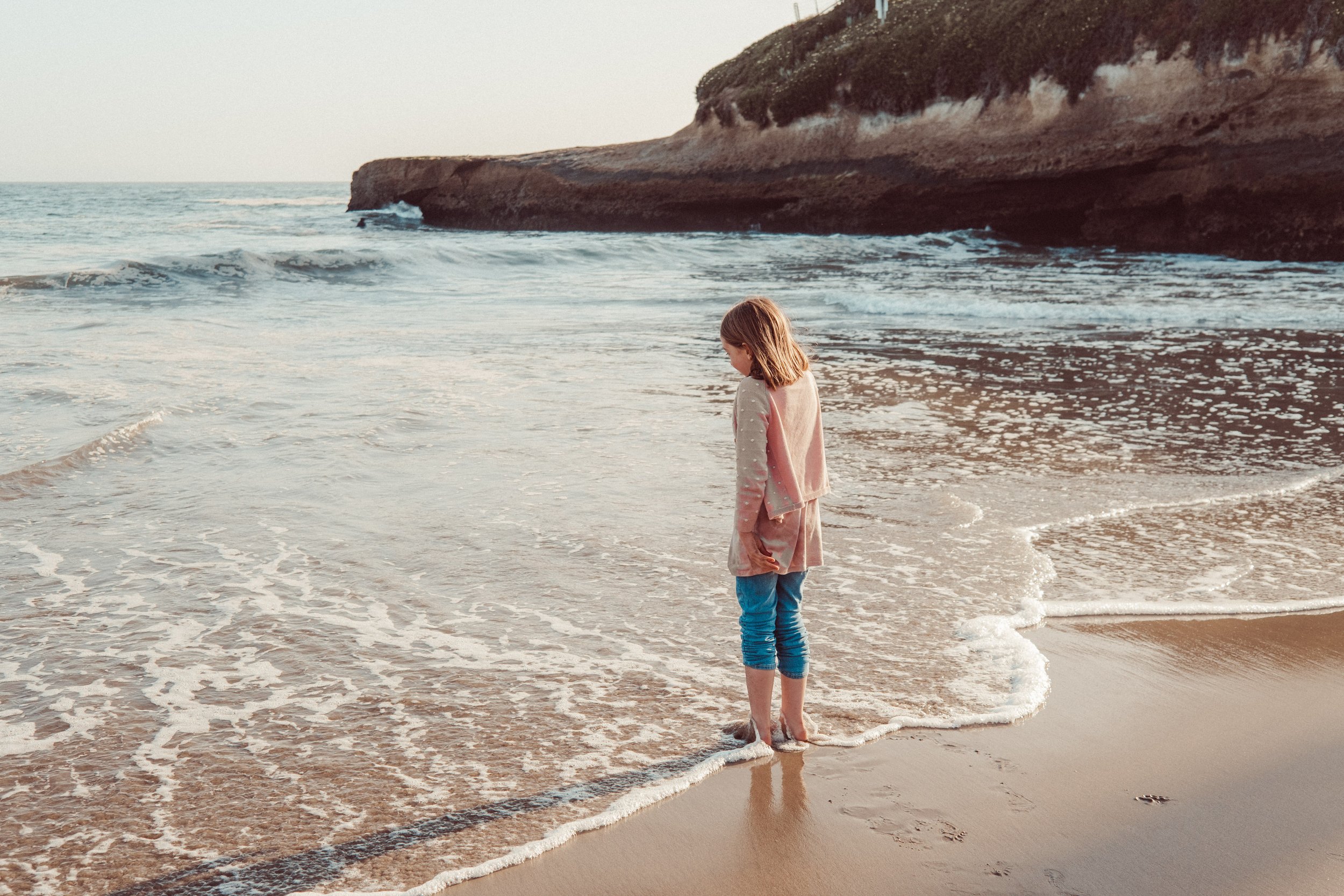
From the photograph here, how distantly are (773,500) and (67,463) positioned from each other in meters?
4.61

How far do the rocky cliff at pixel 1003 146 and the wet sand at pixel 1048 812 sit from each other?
18.7m

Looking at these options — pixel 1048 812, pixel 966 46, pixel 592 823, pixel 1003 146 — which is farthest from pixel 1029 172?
pixel 592 823

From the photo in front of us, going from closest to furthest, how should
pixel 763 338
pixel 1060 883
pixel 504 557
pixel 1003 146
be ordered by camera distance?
pixel 1060 883 < pixel 763 338 < pixel 504 557 < pixel 1003 146

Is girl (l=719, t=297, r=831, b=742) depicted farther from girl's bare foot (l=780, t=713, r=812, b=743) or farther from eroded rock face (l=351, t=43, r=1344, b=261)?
eroded rock face (l=351, t=43, r=1344, b=261)

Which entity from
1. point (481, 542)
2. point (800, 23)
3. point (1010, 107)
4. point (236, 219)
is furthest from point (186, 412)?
point (236, 219)

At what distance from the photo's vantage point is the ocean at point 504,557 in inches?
113

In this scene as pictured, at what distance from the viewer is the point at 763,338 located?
2.93 meters

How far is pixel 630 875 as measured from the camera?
2.53m

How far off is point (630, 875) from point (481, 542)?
2493 millimetres

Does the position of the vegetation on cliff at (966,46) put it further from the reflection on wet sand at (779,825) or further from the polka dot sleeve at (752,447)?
the reflection on wet sand at (779,825)

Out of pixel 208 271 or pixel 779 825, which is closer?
pixel 779 825

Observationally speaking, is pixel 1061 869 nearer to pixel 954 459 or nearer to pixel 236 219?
pixel 954 459

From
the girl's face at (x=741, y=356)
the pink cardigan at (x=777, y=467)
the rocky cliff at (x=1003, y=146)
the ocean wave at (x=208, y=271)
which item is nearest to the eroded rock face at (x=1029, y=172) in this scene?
the rocky cliff at (x=1003, y=146)

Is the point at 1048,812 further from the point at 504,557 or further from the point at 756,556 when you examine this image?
the point at 504,557
